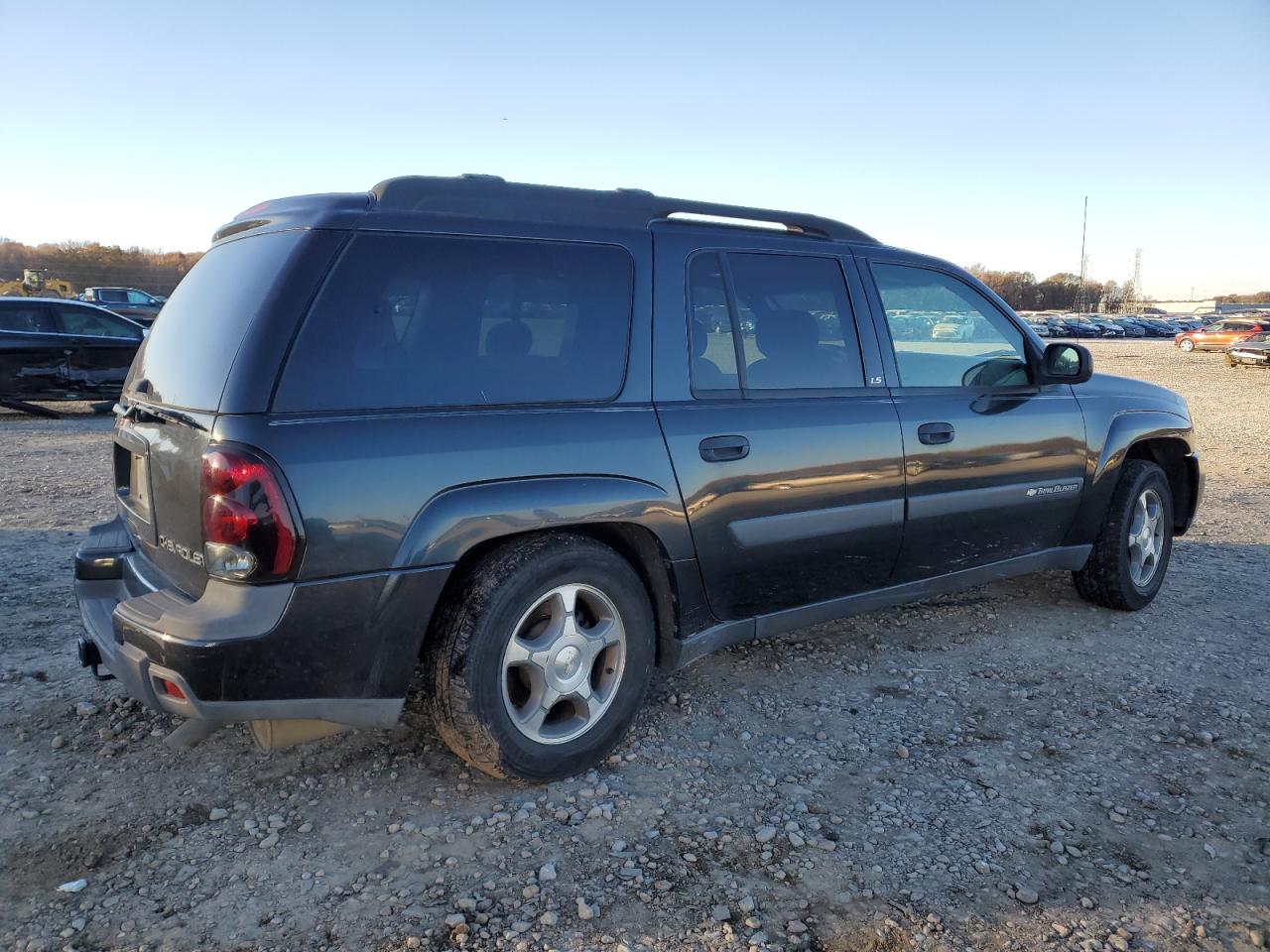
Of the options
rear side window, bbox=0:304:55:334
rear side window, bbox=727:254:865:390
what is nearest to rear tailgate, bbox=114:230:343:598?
rear side window, bbox=727:254:865:390

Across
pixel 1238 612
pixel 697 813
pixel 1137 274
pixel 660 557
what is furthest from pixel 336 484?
pixel 1137 274

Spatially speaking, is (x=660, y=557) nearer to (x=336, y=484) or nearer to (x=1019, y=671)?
(x=336, y=484)

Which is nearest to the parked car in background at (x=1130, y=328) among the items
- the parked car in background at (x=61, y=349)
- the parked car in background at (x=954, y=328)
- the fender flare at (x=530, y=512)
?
the parked car in background at (x=61, y=349)

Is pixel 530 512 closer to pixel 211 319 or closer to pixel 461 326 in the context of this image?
pixel 461 326

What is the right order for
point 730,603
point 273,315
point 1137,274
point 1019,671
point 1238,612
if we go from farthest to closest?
point 1137,274, point 1238,612, point 1019,671, point 730,603, point 273,315

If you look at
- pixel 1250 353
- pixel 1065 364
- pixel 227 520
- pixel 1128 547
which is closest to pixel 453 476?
pixel 227 520

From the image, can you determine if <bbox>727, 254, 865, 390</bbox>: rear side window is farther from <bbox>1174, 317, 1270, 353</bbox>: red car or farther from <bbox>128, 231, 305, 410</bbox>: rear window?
<bbox>1174, 317, 1270, 353</bbox>: red car

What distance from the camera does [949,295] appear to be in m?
4.37

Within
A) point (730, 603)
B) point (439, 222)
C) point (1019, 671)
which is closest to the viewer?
point (439, 222)

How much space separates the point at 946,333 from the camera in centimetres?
432

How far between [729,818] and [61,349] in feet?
40.5

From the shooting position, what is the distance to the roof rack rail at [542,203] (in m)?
2.94

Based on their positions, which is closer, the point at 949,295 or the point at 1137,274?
the point at 949,295

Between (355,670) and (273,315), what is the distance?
3.36ft
